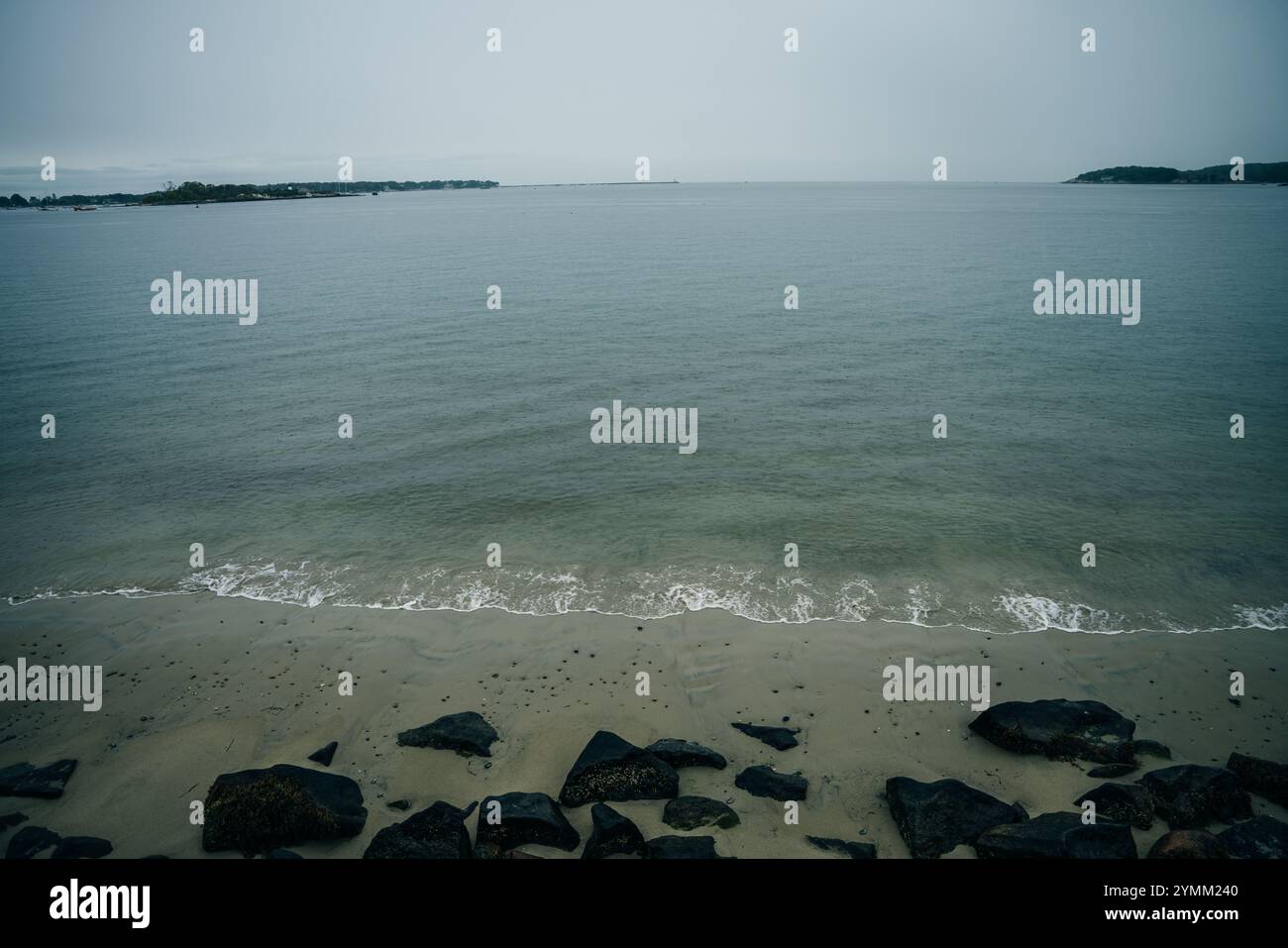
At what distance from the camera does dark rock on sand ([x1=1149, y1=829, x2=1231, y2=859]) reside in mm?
10094

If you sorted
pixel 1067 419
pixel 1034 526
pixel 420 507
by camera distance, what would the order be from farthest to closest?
pixel 1067 419 < pixel 420 507 < pixel 1034 526

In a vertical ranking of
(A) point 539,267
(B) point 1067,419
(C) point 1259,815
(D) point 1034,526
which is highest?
(A) point 539,267

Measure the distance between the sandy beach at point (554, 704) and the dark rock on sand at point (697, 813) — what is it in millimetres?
184

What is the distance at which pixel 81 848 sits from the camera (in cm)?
1096

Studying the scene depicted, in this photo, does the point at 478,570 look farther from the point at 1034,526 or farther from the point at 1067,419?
the point at 1067,419

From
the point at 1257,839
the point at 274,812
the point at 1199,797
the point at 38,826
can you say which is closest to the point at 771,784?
the point at 1199,797

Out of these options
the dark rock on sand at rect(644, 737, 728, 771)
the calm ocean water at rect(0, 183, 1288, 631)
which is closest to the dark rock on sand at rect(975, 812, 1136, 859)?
the dark rock on sand at rect(644, 737, 728, 771)

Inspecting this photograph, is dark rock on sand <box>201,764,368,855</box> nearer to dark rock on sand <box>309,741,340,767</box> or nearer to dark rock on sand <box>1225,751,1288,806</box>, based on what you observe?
dark rock on sand <box>309,741,340,767</box>

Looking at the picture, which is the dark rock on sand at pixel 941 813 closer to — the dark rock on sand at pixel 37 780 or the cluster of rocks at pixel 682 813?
the cluster of rocks at pixel 682 813

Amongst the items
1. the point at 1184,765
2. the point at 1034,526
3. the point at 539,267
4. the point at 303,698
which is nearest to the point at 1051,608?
the point at 1034,526

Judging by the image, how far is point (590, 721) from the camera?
14156mm

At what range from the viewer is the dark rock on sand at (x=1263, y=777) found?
11734 millimetres

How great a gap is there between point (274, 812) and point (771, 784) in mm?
7804

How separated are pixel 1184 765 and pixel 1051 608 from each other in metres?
6.12
